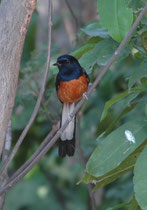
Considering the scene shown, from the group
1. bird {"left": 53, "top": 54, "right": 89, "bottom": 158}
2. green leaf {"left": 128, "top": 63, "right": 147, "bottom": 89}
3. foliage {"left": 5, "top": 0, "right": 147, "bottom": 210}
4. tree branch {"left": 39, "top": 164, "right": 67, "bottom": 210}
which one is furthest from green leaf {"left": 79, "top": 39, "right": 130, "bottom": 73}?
tree branch {"left": 39, "top": 164, "right": 67, "bottom": 210}

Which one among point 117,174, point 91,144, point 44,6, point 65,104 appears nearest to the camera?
point 117,174

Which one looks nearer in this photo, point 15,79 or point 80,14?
point 15,79

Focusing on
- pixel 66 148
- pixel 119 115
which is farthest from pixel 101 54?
pixel 66 148

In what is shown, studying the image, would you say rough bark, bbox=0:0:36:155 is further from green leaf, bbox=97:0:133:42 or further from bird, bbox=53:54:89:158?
bird, bbox=53:54:89:158

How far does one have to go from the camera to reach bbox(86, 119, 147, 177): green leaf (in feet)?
7.82

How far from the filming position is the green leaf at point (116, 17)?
7.86ft

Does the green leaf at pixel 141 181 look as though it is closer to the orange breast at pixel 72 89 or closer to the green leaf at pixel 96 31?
the green leaf at pixel 96 31

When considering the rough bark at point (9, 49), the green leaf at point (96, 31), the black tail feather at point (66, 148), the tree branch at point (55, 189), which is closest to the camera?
the rough bark at point (9, 49)

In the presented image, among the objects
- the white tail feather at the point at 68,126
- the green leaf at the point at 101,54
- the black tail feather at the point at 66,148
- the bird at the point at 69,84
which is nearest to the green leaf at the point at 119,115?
the green leaf at the point at 101,54

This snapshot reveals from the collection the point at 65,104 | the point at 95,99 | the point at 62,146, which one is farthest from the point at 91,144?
the point at 62,146

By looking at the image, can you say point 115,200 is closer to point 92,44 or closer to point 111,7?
point 92,44

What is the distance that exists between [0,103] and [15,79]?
7.3 inches

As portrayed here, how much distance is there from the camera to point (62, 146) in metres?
3.51

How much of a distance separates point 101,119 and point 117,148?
19 cm
